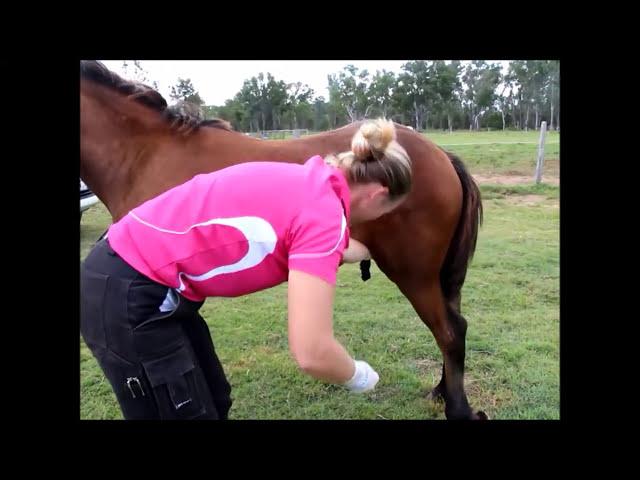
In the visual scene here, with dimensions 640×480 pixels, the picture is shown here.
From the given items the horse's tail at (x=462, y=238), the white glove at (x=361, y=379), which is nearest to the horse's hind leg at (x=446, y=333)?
the horse's tail at (x=462, y=238)

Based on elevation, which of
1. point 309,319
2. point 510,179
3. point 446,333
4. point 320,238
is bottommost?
point 446,333

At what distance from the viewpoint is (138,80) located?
2895 millimetres

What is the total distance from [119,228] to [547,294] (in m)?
4.42

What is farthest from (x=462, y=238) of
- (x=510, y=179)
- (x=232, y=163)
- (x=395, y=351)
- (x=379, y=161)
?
(x=510, y=179)

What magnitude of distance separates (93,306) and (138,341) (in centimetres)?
19

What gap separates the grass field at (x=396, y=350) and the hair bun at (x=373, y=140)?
203cm

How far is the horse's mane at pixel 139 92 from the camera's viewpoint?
280cm

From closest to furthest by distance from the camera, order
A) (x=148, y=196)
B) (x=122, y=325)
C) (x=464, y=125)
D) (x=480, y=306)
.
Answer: (x=122, y=325) < (x=148, y=196) < (x=480, y=306) < (x=464, y=125)

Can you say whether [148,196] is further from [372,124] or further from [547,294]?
[547,294]

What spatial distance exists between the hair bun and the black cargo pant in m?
0.73

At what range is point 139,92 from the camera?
9.31 feet

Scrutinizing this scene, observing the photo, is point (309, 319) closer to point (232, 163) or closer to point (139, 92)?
point (232, 163)

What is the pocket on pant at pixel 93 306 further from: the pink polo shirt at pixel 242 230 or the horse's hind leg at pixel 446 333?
the horse's hind leg at pixel 446 333

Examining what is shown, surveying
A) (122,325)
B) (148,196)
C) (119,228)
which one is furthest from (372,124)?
(148,196)
